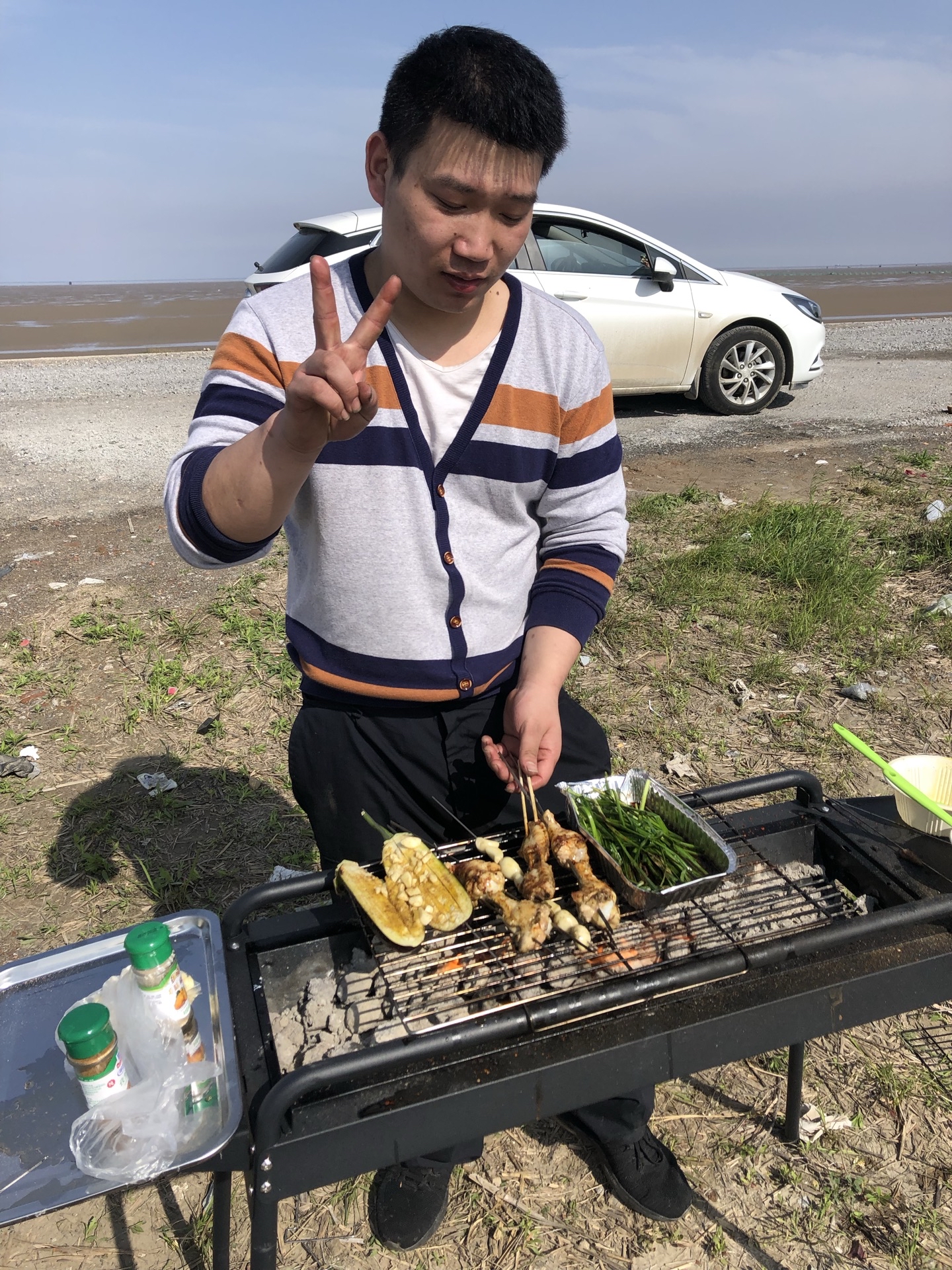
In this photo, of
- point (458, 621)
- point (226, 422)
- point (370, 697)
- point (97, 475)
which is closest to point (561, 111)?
point (226, 422)

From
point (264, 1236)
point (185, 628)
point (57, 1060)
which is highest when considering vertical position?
point (57, 1060)

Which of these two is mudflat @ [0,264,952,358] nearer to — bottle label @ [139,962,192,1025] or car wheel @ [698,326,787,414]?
car wheel @ [698,326,787,414]

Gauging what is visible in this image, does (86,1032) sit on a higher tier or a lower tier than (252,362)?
lower

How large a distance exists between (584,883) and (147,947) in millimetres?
870

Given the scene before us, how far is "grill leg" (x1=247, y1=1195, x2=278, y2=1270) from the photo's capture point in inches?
59.5

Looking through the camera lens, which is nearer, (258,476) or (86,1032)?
(86,1032)

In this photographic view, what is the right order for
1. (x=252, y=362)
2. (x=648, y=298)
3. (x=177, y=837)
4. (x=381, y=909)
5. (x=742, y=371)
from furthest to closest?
1. (x=742, y=371)
2. (x=648, y=298)
3. (x=177, y=837)
4. (x=252, y=362)
5. (x=381, y=909)

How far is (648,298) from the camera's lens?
30.8ft

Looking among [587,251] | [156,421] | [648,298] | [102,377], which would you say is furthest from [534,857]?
[102,377]

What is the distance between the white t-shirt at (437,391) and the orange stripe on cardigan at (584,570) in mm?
481

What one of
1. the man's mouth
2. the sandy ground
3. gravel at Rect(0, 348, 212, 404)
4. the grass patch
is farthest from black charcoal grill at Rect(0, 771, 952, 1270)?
gravel at Rect(0, 348, 212, 404)

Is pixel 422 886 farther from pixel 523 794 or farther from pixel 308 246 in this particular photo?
pixel 308 246

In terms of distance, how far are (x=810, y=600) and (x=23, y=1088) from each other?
468 centimetres

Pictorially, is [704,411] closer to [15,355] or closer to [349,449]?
[349,449]
